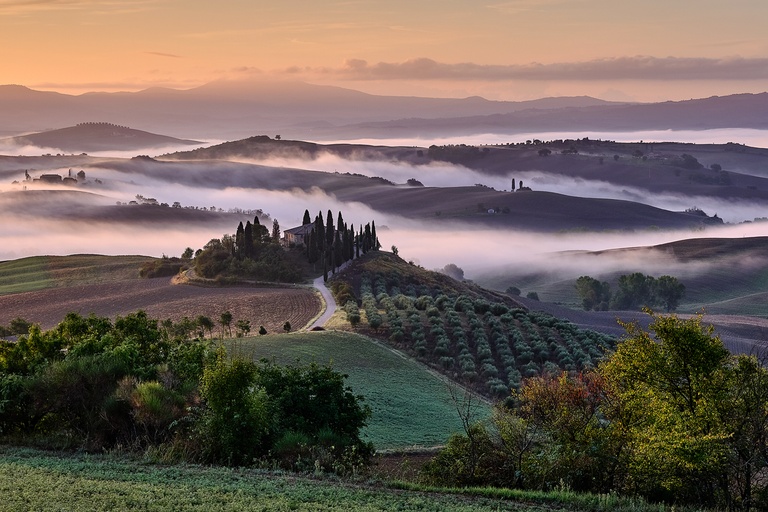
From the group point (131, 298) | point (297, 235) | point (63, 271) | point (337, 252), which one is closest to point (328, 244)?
point (337, 252)

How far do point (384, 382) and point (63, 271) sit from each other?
79.7m

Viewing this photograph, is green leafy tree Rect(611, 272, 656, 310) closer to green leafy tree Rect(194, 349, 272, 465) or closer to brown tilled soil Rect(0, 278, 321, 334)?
brown tilled soil Rect(0, 278, 321, 334)

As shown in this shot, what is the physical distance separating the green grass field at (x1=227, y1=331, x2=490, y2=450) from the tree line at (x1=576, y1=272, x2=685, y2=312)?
91.9 meters

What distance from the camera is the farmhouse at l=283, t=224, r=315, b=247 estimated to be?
10571cm

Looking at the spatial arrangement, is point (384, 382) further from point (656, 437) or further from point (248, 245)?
point (248, 245)

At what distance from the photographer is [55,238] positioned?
193 meters

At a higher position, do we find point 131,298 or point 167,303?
point 167,303

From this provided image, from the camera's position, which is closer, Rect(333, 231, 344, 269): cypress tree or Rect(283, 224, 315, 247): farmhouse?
Rect(333, 231, 344, 269): cypress tree

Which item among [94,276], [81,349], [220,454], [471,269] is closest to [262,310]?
[94,276]

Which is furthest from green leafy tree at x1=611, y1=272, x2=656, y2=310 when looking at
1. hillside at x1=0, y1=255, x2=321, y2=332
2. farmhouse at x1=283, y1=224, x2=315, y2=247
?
hillside at x1=0, y1=255, x2=321, y2=332

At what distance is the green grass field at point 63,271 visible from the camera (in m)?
108

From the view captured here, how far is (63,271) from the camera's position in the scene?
116 meters

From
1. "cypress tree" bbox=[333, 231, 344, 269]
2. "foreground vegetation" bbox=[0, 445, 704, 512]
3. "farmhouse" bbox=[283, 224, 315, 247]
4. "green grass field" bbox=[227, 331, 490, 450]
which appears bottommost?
"green grass field" bbox=[227, 331, 490, 450]

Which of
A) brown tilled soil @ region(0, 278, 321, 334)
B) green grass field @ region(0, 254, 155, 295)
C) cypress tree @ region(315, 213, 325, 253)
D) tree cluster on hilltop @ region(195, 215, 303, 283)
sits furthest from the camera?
green grass field @ region(0, 254, 155, 295)
